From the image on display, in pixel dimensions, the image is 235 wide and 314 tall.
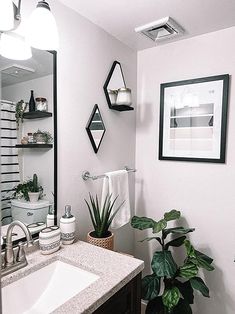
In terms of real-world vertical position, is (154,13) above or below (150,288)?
above

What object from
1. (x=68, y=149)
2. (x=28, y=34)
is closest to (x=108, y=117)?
(x=68, y=149)

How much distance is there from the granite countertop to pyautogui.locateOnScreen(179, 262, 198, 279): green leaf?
0.58 metres

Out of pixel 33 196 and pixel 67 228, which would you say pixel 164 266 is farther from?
pixel 33 196

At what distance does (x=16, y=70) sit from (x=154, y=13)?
3.07 ft

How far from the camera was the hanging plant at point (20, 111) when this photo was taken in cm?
119

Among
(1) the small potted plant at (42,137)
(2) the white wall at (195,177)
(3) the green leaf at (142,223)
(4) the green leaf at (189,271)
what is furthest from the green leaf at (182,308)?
(1) the small potted plant at (42,137)

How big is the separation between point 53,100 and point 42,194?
0.55 m

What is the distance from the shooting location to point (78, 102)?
1.52 metres

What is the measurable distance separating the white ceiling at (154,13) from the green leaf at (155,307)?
1.95m

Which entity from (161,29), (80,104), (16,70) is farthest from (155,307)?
(161,29)

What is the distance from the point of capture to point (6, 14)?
2.95 ft

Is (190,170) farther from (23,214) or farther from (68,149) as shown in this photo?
(23,214)

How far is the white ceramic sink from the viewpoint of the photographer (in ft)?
3.23

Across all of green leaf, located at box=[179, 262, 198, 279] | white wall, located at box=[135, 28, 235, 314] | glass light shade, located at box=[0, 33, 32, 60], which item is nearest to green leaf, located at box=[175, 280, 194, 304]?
green leaf, located at box=[179, 262, 198, 279]
